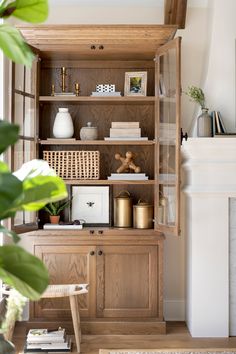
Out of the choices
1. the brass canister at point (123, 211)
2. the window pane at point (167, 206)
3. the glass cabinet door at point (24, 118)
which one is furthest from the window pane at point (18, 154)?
the window pane at point (167, 206)

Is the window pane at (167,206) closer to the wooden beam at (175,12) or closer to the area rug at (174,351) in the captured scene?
the area rug at (174,351)

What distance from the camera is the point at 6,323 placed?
2.60 feet

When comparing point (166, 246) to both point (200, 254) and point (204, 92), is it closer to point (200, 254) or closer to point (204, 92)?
point (200, 254)

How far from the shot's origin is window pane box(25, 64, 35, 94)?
3992 mm

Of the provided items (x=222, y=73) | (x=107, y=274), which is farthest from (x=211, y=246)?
(x=222, y=73)

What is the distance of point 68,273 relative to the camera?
159 inches

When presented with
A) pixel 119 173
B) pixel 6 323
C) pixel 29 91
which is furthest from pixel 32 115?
pixel 6 323

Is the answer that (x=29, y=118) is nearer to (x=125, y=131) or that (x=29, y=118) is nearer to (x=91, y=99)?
(x=91, y=99)

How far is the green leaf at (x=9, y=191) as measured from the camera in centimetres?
57

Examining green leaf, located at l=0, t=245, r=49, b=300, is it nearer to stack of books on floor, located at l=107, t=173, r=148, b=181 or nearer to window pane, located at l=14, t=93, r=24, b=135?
window pane, located at l=14, t=93, r=24, b=135

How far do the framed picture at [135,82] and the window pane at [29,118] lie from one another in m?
0.73

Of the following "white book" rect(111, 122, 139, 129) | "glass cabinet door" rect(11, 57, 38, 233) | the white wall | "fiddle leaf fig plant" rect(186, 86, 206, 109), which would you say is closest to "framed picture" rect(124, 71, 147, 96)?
"white book" rect(111, 122, 139, 129)

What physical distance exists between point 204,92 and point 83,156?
106 centimetres

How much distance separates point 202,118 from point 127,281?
1.33 m
